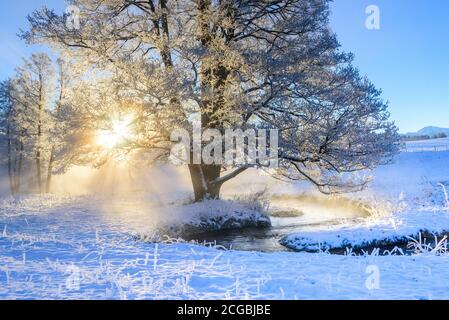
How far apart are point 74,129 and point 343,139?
9189mm

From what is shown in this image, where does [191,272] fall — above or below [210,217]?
above

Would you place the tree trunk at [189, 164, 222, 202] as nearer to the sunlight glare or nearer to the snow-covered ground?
the sunlight glare

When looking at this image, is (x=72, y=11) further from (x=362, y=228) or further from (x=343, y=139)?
(x=362, y=228)

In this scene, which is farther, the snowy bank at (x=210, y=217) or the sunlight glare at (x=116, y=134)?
the snowy bank at (x=210, y=217)

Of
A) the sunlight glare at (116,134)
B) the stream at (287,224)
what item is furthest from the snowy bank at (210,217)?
the sunlight glare at (116,134)

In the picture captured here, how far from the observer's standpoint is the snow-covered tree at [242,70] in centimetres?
1312

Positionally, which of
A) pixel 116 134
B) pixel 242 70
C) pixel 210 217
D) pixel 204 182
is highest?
pixel 242 70

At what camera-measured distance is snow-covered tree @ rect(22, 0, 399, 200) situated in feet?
43.1

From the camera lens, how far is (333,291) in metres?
5.32

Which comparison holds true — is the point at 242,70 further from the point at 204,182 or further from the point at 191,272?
the point at 191,272

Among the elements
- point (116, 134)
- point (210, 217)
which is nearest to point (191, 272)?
point (210, 217)

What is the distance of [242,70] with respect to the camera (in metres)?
13.7

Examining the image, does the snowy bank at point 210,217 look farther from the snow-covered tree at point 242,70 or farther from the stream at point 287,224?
the snow-covered tree at point 242,70
